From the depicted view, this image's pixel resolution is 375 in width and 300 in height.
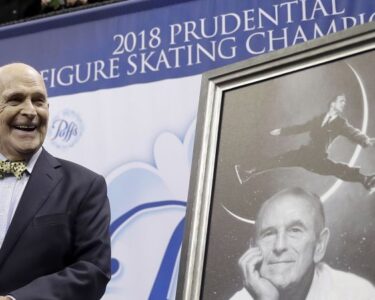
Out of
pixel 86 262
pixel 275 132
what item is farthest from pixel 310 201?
pixel 86 262

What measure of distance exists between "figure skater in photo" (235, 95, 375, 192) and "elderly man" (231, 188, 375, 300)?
5cm

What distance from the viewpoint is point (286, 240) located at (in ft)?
3.66

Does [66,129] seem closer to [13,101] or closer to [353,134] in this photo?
[13,101]

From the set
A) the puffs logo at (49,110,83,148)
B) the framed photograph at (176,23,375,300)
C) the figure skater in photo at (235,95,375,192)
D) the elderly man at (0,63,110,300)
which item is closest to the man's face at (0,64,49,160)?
the elderly man at (0,63,110,300)

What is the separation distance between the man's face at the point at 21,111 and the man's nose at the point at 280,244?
54 cm

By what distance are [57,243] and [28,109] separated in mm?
272

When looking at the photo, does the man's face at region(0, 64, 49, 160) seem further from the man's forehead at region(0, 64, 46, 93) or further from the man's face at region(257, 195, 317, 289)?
the man's face at region(257, 195, 317, 289)

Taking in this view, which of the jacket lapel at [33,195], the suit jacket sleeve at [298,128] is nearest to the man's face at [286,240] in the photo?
the suit jacket sleeve at [298,128]

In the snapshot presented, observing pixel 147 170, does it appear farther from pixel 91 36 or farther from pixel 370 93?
pixel 370 93

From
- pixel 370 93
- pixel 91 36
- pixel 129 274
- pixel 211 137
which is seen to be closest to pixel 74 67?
pixel 91 36

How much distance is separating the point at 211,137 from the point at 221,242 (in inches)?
8.1

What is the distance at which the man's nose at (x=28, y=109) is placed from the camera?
1383 millimetres

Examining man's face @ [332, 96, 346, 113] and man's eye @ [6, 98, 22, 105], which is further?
man's eye @ [6, 98, 22, 105]

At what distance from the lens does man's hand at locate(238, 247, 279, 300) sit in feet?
3.65
